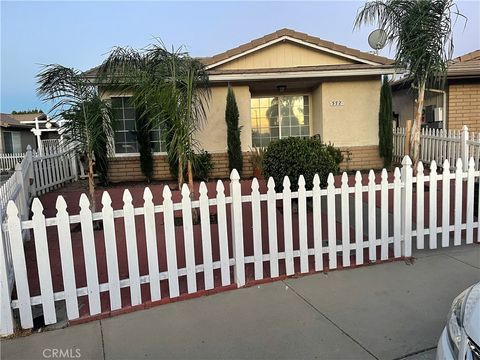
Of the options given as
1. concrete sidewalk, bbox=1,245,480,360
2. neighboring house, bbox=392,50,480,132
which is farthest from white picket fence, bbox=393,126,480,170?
concrete sidewalk, bbox=1,245,480,360

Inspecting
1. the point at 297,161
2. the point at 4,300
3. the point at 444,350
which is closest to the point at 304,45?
the point at 297,161

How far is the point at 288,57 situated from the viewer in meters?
11.9

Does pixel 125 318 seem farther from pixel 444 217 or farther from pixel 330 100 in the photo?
pixel 330 100

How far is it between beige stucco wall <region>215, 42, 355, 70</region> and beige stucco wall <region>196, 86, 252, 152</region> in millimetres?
1013

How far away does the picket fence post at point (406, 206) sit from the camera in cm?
487

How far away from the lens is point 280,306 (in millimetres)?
3816

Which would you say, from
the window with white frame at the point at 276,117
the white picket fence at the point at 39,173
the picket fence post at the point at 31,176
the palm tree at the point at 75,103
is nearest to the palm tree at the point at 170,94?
the palm tree at the point at 75,103

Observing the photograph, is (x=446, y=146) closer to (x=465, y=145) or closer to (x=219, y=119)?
(x=465, y=145)

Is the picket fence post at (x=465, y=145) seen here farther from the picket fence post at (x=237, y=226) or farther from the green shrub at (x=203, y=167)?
the picket fence post at (x=237, y=226)

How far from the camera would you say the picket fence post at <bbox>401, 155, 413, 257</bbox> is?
4871mm

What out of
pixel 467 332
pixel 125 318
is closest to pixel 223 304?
pixel 125 318

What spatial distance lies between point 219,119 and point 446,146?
6334mm

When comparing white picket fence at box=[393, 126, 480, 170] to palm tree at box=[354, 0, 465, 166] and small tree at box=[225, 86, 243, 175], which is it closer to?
palm tree at box=[354, 0, 465, 166]

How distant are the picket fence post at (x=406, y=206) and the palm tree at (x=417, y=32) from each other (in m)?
3.86
